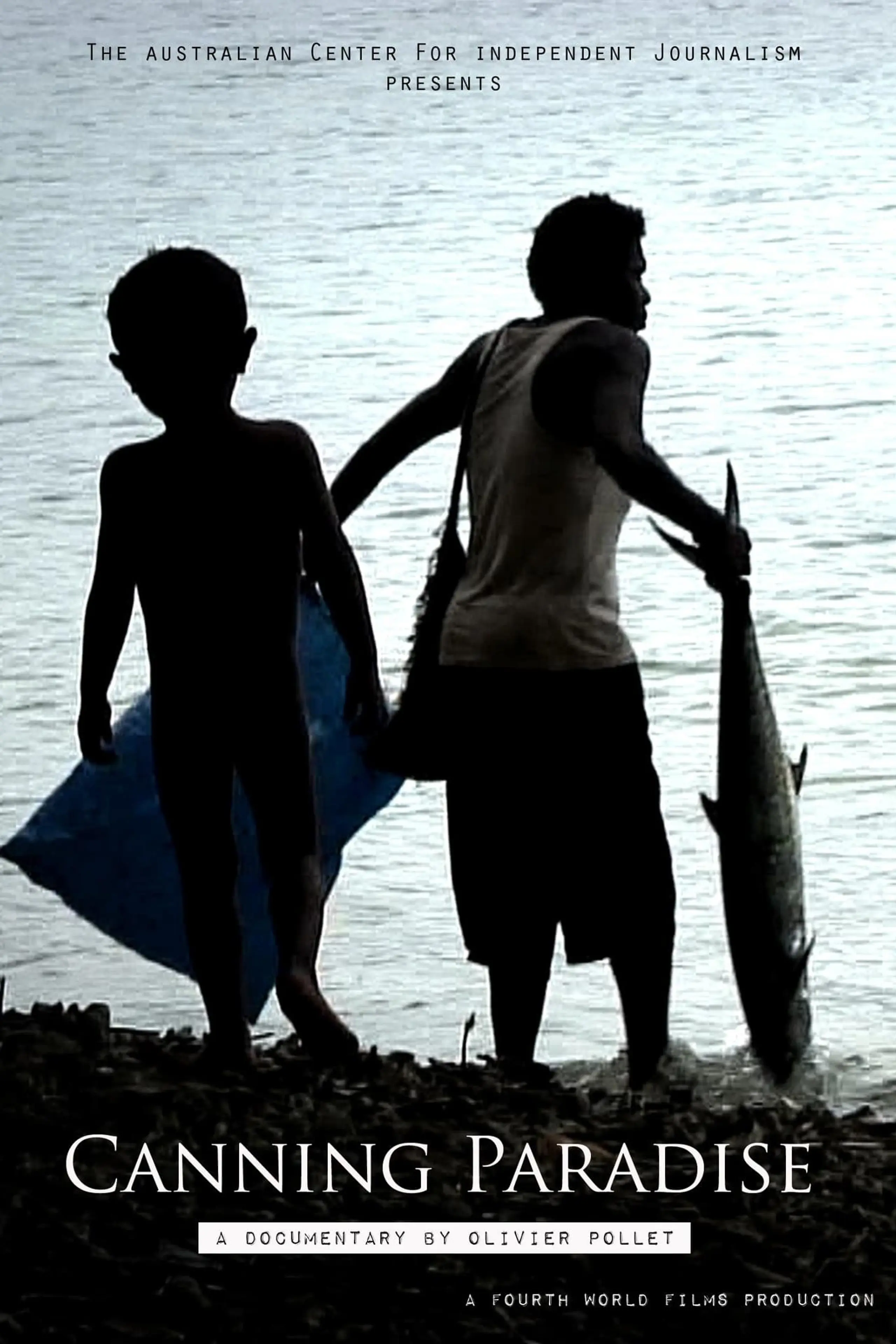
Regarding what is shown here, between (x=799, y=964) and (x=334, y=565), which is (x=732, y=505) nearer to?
(x=334, y=565)

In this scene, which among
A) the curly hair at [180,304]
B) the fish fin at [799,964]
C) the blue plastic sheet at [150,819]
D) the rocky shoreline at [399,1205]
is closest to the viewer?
the rocky shoreline at [399,1205]

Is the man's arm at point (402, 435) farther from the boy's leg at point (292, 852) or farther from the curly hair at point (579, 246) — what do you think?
the boy's leg at point (292, 852)

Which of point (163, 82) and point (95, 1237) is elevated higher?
point (163, 82)

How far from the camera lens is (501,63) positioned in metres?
16.1

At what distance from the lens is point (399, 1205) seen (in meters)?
3.35

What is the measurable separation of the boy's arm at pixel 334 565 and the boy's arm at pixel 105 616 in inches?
8.1

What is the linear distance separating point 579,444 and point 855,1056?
141cm

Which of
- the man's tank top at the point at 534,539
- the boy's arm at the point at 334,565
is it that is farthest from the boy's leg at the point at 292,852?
the man's tank top at the point at 534,539

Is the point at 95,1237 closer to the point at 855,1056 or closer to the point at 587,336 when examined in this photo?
the point at 587,336

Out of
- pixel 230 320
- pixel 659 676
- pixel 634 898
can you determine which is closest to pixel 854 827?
pixel 659 676

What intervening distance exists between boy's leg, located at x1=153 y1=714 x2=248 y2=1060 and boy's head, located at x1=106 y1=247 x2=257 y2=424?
1.21 ft

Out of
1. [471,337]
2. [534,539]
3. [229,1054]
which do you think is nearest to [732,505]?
[534,539]

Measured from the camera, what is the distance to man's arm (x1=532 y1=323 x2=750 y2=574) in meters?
3.60

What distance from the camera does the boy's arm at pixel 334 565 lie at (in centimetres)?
372
